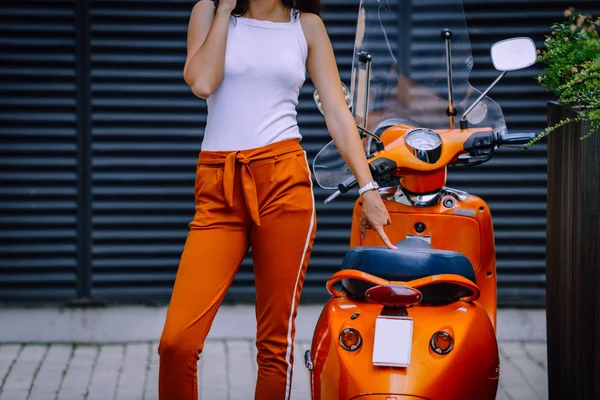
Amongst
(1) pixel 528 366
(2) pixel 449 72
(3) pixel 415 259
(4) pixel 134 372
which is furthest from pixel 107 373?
(3) pixel 415 259

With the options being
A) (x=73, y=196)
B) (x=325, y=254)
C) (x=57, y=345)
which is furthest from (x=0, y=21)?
(x=325, y=254)

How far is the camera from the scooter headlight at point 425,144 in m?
3.85

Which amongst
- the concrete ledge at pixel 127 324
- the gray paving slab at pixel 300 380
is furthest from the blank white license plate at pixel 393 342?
the concrete ledge at pixel 127 324

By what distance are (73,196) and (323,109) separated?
10.1ft

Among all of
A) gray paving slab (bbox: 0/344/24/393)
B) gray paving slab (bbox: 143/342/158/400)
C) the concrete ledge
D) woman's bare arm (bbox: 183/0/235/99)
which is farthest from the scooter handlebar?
the concrete ledge

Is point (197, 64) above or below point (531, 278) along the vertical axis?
above

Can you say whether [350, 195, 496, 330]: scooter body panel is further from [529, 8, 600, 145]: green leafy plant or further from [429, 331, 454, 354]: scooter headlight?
[429, 331, 454, 354]: scooter headlight

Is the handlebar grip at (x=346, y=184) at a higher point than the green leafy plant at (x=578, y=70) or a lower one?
lower

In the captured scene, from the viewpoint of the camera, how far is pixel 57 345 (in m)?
6.33

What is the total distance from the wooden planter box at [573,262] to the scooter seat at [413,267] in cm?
71

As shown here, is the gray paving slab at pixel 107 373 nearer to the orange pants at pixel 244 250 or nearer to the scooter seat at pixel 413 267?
the orange pants at pixel 244 250

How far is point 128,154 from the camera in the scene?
21.4 feet

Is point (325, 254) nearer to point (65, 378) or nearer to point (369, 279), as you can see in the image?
point (65, 378)

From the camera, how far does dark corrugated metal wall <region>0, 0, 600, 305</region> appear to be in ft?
20.9
